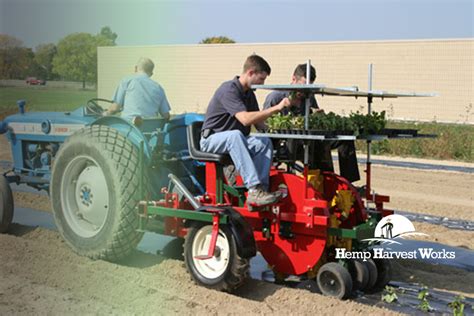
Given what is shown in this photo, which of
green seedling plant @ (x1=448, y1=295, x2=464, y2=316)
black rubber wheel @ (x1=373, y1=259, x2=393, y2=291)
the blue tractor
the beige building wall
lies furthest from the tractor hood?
the beige building wall

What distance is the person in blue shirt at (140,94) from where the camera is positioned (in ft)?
4.77

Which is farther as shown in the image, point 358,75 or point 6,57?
point 358,75

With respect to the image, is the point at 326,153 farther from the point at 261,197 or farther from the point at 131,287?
the point at 131,287

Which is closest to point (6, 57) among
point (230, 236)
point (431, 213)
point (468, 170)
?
point (230, 236)

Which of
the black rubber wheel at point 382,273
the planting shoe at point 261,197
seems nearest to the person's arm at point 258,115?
the planting shoe at point 261,197

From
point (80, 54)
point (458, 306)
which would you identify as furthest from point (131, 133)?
point (80, 54)

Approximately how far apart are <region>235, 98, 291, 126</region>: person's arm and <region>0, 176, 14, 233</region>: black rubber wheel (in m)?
2.59

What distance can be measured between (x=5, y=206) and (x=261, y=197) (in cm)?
272

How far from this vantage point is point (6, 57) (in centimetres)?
157

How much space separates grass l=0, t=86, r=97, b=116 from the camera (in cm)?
130

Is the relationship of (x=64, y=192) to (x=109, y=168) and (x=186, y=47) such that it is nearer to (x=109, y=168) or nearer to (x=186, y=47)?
(x=109, y=168)

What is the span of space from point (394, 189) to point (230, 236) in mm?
5365

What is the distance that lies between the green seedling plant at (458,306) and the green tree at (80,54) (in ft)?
Result: 9.89

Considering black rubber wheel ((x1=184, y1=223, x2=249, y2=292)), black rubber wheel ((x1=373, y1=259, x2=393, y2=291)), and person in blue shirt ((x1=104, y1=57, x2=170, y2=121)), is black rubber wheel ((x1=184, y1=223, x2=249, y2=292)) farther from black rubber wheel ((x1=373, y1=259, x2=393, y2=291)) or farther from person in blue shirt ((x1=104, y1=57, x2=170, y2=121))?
person in blue shirt ((x1=104, y1=57, x2=170, y2=121))
